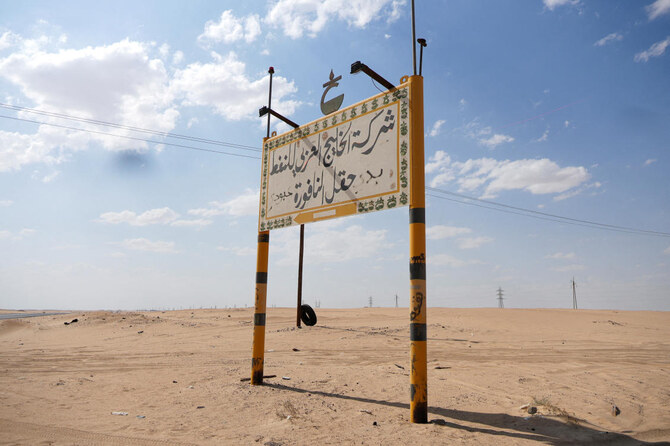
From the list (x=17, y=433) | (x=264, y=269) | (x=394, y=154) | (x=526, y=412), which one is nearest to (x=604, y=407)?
(x=526, y=412)

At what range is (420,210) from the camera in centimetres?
567

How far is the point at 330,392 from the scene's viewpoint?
738 centimetres

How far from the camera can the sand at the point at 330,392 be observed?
521 cm

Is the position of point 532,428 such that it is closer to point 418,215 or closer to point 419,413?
point 419,413

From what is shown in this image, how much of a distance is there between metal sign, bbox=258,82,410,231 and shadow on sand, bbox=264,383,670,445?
3.26 metres

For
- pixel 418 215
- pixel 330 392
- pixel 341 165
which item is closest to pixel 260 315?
pixel 330 392

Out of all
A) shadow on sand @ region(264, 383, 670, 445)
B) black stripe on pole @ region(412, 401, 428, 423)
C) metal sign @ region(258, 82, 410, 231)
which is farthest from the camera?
metal sign @ region(258, 82, 410, 231)

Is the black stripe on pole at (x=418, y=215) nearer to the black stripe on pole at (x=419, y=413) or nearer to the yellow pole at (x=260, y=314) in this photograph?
the black stripe on pole at (x=419, y=413)

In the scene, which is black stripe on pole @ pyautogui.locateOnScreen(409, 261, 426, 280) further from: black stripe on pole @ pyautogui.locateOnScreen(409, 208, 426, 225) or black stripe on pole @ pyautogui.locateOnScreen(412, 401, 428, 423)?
black stripe on pole @ pyautogui.locateOnScreen(412, 401, 428, 423)

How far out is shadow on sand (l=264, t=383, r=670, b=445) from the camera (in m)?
5.12

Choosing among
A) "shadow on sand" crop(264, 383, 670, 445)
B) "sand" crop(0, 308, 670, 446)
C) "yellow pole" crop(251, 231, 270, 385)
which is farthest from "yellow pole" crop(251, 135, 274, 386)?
"shadow on sand" crop(264, 383, 670, 445)

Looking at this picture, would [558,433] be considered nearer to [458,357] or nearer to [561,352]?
[458,357]

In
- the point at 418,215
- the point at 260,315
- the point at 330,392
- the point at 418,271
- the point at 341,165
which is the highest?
the point at 341,165

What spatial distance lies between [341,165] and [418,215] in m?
2.04
